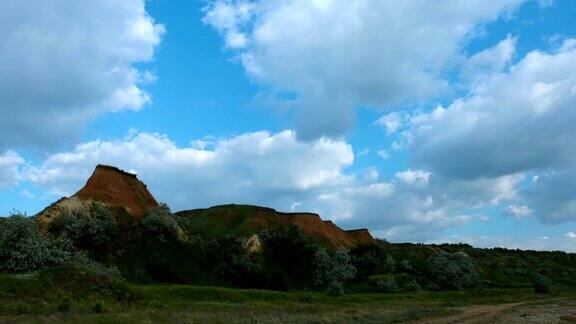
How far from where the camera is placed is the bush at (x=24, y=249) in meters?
35.6

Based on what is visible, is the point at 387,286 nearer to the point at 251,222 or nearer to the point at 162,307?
the point at 251,222

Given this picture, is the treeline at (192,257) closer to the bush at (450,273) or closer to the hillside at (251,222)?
the bush at (450,273)

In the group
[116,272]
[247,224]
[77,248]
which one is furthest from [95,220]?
[247,224]

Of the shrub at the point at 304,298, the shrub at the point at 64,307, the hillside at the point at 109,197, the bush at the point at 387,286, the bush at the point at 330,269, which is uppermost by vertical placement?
the hillside at the point at 109,197

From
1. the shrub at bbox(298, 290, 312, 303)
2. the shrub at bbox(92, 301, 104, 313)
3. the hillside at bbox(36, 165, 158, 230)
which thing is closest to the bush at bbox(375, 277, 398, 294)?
the shrub at bbox(298, 290, 312, 303)

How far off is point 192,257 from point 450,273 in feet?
118

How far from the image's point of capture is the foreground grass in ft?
78.5

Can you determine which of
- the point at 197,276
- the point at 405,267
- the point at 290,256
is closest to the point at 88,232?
the point at 197,276

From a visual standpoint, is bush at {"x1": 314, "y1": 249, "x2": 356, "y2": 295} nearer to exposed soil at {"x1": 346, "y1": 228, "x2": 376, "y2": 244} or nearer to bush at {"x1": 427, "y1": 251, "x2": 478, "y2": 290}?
bush at {"x1": 427, "y1": 251, "x2": 478, "y2": 290}

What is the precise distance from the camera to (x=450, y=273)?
6969 cm

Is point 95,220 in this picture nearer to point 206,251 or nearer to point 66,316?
point 206,251

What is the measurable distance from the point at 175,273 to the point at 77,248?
26.3ft

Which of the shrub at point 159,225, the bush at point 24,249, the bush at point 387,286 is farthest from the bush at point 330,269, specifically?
the bush at point 24,249

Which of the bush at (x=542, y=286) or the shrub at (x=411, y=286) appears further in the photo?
the bush at (x=542, y=286)
